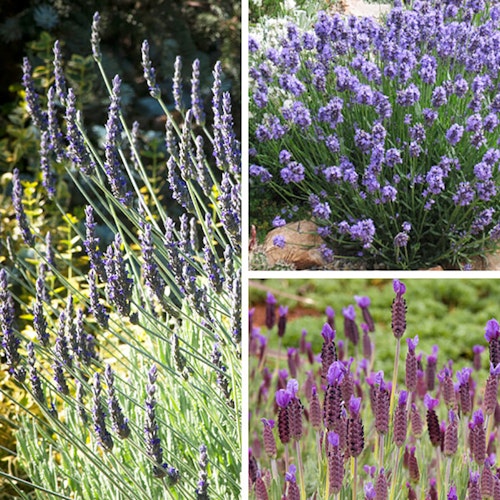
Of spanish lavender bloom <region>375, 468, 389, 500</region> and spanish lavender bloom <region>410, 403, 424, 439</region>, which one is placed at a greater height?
spanish lavender bloom <region>410, 403, 424, 439</region>

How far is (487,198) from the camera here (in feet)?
6.92

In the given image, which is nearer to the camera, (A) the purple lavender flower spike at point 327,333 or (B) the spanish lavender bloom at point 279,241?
(A) the purple lavender flower spike at point 327,333

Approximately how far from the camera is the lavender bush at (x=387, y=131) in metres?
2.14

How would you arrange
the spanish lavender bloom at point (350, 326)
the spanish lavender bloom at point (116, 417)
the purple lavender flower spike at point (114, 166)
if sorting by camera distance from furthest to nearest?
the spanish lavender bloom at point (350, 326) → the purple lavender flower spike at point (114, 166) → the spanish lavender bloom at point (116, 417)

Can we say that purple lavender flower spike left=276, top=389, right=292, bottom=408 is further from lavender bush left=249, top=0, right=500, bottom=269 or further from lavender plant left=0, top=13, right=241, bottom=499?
lavender bush left=249, top=0, right=500, bottom=269

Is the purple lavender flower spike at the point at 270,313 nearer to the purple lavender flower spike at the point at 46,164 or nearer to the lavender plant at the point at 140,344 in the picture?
the lavender plant at the point at 140,344

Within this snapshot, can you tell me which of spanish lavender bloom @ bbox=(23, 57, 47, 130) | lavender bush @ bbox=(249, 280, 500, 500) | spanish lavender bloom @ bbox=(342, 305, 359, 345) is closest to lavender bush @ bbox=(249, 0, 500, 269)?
spanish lavender bloom @ bbox=(342, 305, 359, 345)

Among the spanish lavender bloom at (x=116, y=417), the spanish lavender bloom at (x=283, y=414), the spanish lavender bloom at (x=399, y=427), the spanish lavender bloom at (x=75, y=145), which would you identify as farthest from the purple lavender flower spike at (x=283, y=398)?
the spanish lavender bloom at (x=75, y=145)

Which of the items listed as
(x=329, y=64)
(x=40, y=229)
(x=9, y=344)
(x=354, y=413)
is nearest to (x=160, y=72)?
(x=40, y=229)

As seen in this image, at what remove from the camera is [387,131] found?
7.34 ft

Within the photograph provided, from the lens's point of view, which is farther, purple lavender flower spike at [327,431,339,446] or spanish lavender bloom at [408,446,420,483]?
spanish lavender bloom at [408,446,420,483]

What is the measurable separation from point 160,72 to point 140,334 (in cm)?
200

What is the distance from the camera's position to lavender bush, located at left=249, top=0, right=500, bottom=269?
214 centimetres

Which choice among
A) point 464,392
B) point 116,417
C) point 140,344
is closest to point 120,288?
point 116,417
